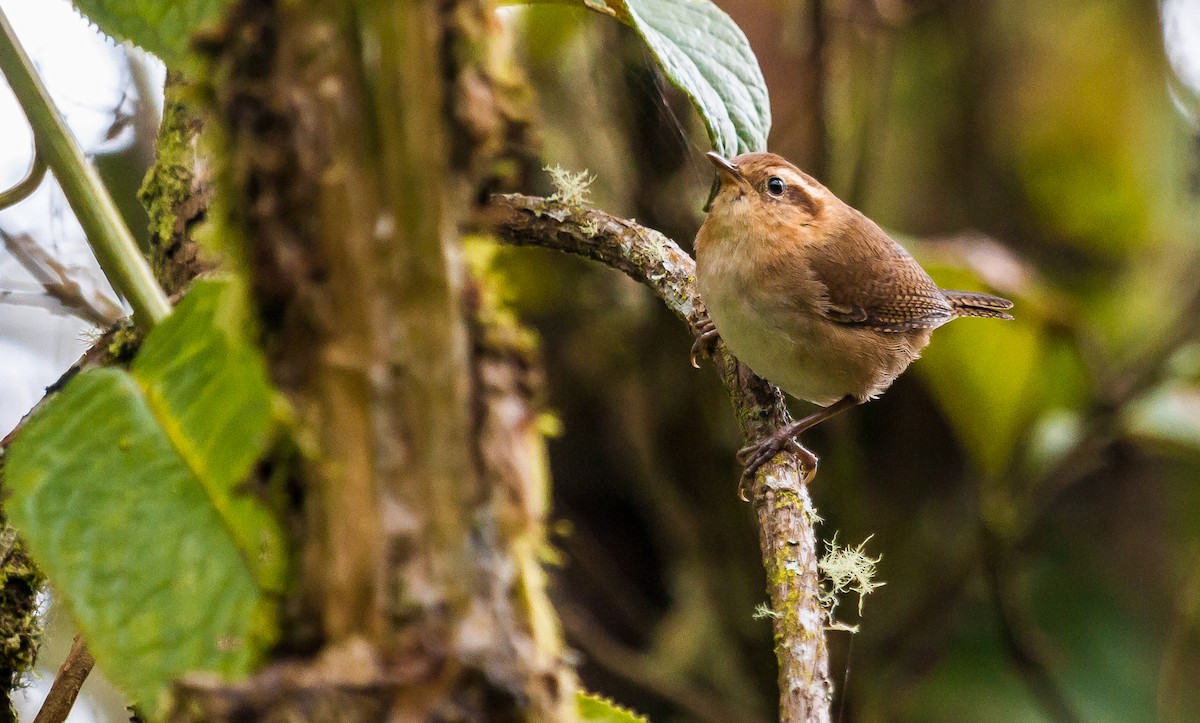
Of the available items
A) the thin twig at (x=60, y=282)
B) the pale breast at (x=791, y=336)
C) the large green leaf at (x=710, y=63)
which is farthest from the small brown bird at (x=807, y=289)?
the thin twig at (x=60, y=282)

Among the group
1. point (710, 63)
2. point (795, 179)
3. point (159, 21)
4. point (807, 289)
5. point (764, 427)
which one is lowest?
point (159, 21)

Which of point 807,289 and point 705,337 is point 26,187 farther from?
point 807,289

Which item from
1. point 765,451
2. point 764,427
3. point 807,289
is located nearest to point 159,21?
point 765,451

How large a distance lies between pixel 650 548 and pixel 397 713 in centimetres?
419

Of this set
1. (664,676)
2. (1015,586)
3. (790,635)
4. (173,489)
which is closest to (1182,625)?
(1015,586)

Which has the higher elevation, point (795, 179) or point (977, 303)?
point (977, 303)

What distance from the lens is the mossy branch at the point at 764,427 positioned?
1.37m

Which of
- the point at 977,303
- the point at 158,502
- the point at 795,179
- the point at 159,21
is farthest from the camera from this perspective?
the point at 977,303

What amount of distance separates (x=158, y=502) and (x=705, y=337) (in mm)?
1998

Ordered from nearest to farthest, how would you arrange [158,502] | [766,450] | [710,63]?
[158,502], [710,63], [766,450]

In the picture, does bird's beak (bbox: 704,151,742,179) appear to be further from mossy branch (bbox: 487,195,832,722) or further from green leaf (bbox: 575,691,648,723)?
green leaf (bbox: 575,691,648,723)

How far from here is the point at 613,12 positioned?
1706 millimetres

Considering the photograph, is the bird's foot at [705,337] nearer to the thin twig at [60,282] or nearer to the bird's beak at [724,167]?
the bird's beak at [724,167]

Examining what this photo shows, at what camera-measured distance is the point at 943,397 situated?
408 cm
